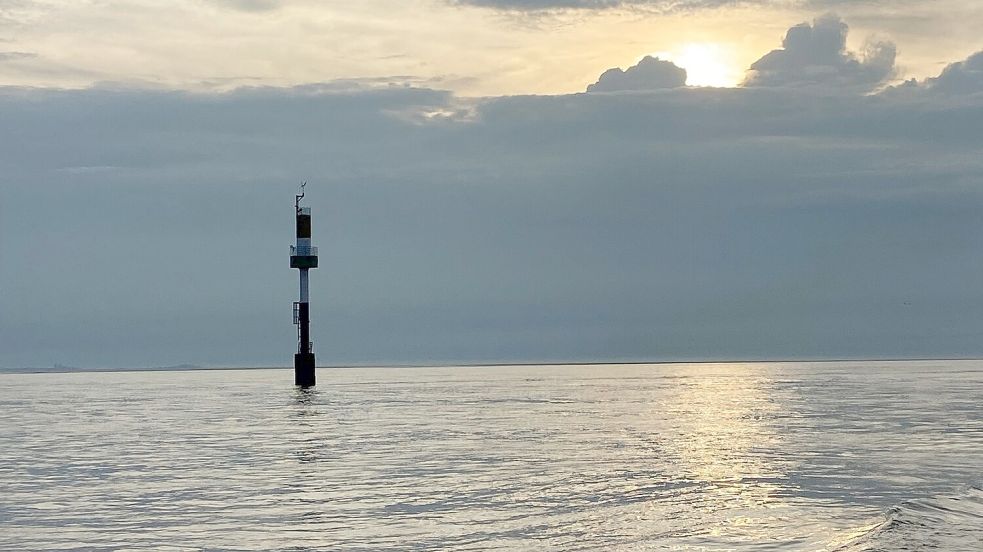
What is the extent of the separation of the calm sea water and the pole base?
4569 centimetres

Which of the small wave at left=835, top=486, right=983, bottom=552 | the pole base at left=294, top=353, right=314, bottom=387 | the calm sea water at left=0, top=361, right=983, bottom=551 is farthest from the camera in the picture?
the pole base at left=294, top=353, right=314, bottom=387

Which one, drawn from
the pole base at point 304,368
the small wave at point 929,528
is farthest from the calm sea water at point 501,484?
the pole base at point 304,368

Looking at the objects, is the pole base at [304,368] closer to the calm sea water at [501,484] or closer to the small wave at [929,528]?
the calm sea water at [501,484]

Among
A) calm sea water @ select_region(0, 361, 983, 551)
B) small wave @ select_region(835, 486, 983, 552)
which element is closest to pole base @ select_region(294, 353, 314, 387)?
calm sea water @ select_region(0, 361, 983, 551)

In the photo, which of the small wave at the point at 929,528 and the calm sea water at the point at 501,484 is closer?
the small wave at the point at 929,528

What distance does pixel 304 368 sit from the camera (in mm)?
112875

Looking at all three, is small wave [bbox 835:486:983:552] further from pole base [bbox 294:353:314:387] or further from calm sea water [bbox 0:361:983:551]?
pole base [bbox 294:353:314:387]

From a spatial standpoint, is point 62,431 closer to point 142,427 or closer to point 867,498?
point 142,427

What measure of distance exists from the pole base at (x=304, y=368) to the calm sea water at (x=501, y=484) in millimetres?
45689

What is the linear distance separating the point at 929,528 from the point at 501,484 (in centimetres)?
1316

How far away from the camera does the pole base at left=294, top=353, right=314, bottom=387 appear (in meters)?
112

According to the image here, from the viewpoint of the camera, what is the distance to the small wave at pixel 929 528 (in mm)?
23594

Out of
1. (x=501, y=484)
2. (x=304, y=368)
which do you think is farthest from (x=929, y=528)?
(x=304, y=368)

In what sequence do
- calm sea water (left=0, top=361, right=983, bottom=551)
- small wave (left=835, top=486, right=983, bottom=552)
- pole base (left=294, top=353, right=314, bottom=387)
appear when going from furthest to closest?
pole base (left=294, top=353, right=314, bottom=387) < calm sea water (left=0, top=361, right=983, bottom=551) < small wave (left=835, top=486, right=983, bottom=552)
